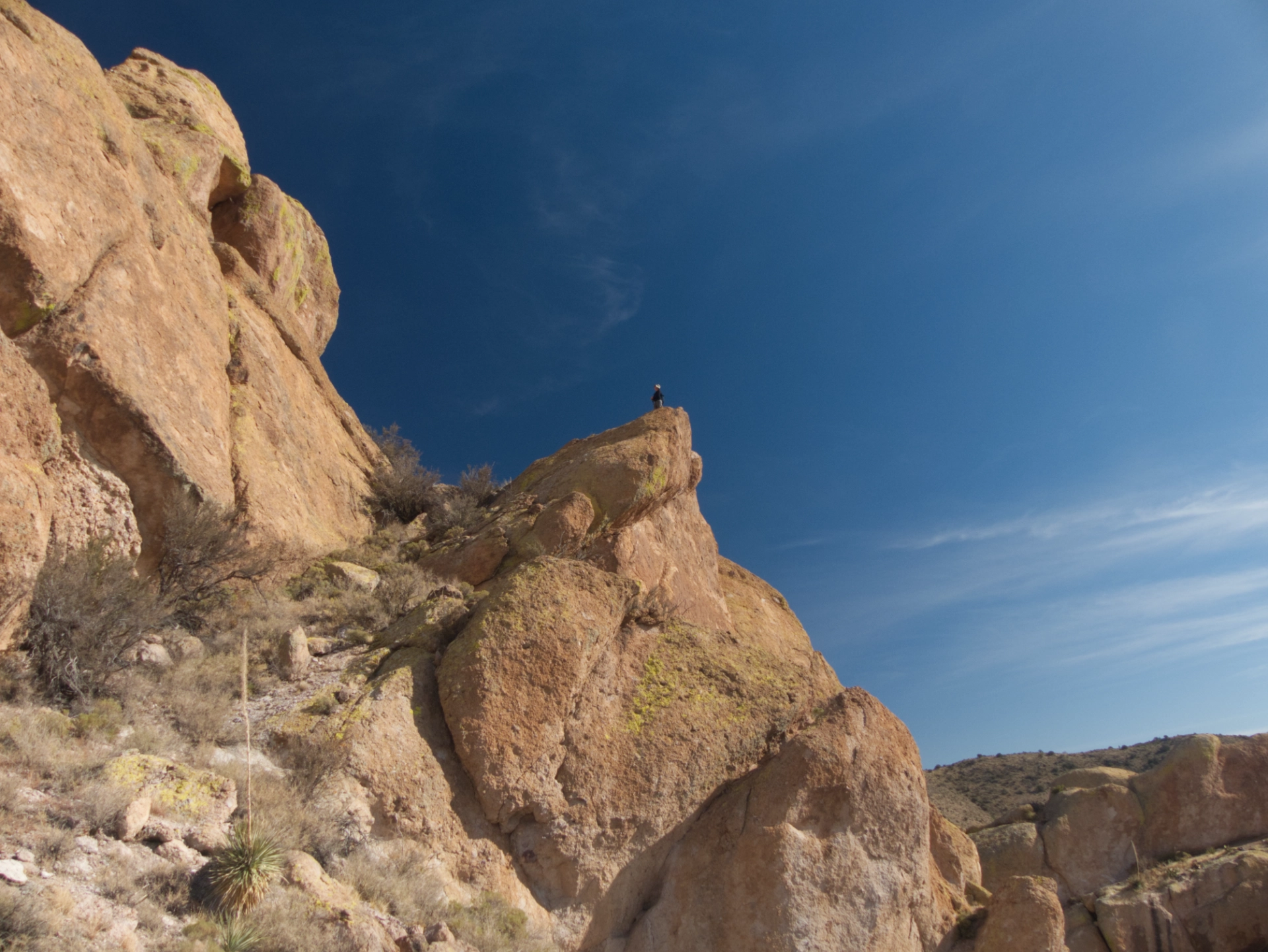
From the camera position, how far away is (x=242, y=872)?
5.51 meters

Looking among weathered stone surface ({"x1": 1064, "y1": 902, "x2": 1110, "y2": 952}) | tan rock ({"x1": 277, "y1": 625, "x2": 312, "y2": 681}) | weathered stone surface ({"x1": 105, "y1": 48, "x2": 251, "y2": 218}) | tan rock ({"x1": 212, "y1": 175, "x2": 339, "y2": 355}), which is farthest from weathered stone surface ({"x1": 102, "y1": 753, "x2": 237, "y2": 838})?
Answer: weathered stone surface ({"x1": 1064, "y1": 902, "x2": 1110, "y2": 952})

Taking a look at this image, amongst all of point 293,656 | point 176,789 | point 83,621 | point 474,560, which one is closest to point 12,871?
point 176,789

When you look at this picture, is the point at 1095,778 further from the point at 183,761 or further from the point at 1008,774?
the point at 183,761

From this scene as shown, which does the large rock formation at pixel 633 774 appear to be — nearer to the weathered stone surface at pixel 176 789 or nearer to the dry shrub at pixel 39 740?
the weathered stone surface at pixel 176 789

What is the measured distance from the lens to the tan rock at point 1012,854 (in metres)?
21.9

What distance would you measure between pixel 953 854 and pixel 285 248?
21.4 metres

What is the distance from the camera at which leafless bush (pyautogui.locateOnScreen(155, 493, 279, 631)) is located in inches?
429

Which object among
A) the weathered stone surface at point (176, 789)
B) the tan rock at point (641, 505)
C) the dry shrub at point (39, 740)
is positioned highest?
the tan rock at point (641, 505)

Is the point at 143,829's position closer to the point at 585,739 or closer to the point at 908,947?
the point at 585,739

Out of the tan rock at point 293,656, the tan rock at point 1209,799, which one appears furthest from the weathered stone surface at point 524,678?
the tan rock at point 1209,799

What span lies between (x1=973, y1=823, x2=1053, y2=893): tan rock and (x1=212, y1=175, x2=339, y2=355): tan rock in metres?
23.6

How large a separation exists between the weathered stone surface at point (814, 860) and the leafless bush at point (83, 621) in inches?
249

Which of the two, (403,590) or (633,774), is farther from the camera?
(403,590)

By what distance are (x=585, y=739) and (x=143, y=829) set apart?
186 inches
